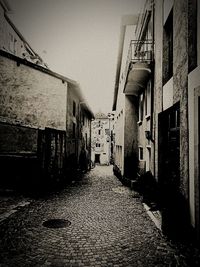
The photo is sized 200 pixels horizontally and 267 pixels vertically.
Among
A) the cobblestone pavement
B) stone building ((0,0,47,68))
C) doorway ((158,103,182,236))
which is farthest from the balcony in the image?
stone building ((0,0,47,68))

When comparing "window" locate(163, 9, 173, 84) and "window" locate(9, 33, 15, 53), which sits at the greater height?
"window" locate(9, 33, 15, 53)

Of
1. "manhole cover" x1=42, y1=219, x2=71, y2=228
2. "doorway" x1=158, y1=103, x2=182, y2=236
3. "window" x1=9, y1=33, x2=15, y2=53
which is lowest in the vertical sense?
"manhole cover" x1=42, y1=219, x2=71, y2=228

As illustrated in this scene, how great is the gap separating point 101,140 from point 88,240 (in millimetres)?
41125

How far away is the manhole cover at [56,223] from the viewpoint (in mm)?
6023

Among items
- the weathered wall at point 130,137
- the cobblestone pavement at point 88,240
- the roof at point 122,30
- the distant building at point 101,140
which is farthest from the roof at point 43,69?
the distant building at point 101,140

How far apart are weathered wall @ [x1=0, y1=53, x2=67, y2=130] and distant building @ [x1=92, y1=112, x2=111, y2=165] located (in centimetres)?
2919

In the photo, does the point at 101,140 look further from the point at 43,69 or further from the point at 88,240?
the point at 88,240

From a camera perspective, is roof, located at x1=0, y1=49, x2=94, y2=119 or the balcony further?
roof, located at x1=0, y1=49, x2=94, y2=119

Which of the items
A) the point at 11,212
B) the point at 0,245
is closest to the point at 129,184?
the point at 11,212

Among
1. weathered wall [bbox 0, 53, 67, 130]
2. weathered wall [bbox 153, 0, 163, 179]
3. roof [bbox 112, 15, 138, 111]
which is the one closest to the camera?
weathered wall [bbox 153, 0, 163, 179]

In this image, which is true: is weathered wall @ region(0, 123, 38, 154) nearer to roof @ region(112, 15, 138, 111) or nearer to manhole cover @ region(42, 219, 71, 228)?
manhole cover @ region(42, 219, 71, 228)

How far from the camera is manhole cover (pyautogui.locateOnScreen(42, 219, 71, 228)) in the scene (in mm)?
6023

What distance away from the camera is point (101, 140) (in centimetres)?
4625

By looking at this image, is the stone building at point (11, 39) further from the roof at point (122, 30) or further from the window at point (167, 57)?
the window at point (167, 57)
